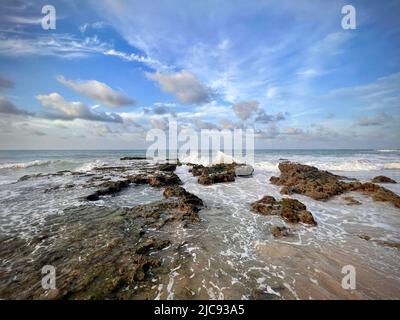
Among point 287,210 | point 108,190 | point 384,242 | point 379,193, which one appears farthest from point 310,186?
point 108,190

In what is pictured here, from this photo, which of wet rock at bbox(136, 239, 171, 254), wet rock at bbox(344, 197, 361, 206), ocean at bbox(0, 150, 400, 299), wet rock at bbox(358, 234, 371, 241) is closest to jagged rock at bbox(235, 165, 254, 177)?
ocean at bbox(0, 150, 400, 299)

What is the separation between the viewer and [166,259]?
471 cm

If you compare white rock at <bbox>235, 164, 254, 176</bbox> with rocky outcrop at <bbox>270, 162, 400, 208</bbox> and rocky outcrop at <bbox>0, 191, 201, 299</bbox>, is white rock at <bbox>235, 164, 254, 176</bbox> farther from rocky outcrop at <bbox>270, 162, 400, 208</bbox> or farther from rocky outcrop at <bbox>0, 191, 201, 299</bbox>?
rocky outcrop at <bbox>0, 191, 201, 299</bbox>

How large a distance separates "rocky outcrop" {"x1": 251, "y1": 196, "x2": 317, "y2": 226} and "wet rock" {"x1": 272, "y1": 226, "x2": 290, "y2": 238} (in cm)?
95

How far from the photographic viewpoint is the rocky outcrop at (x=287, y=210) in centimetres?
709

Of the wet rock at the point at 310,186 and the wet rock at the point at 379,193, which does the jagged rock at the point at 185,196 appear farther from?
the wet rock at the point at 379,193

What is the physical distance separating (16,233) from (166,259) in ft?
15.1

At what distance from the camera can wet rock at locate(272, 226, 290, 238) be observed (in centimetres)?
593

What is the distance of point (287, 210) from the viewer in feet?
24.5

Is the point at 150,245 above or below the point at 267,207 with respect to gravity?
below

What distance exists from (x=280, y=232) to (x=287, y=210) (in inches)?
65.9

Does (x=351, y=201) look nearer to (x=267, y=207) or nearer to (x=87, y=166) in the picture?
(x=267, y=207)
